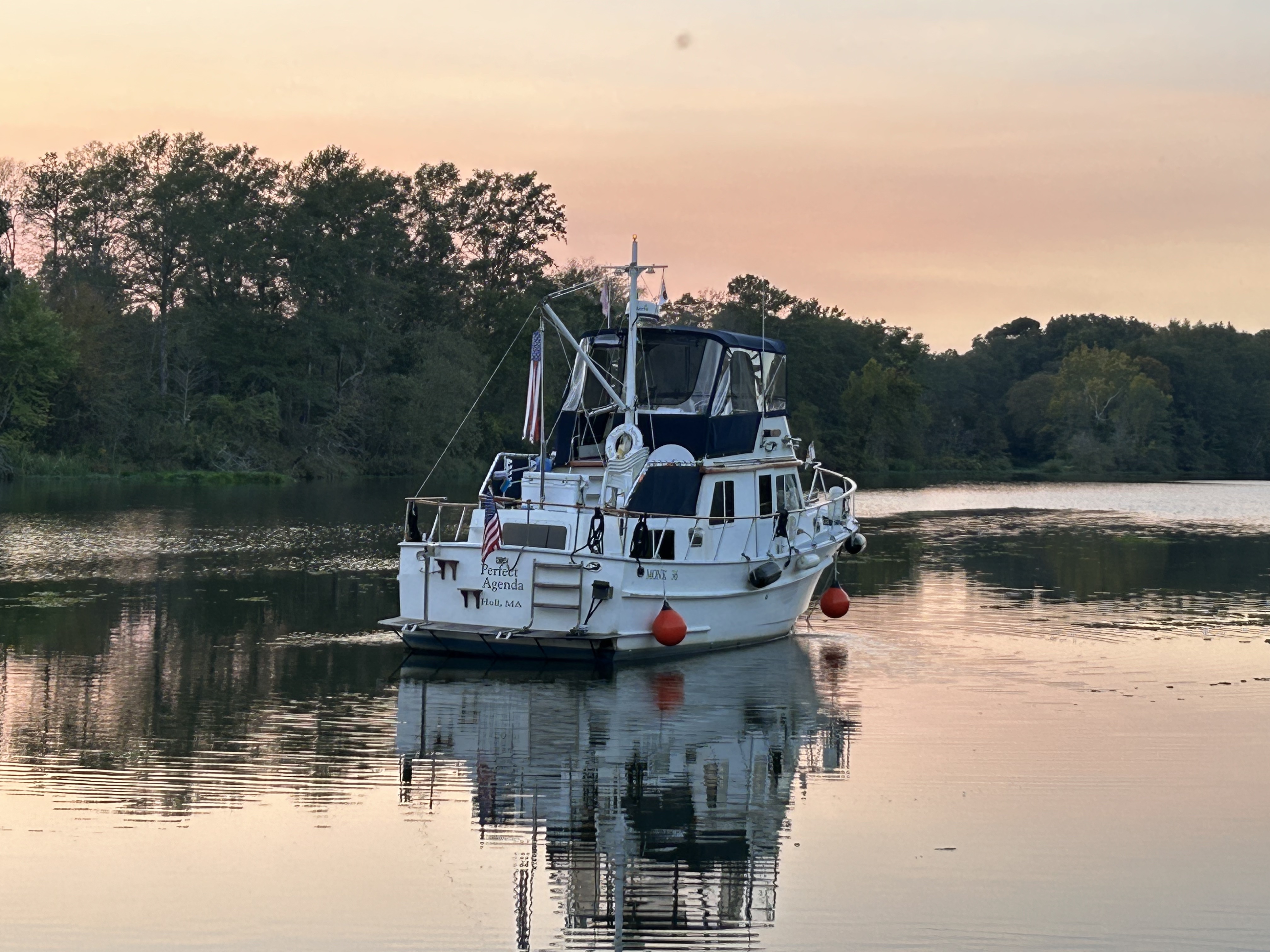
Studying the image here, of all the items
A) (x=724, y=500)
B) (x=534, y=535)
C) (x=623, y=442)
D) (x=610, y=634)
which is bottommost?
Result: (x=610, y=634)

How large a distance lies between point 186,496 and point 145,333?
24.6 m

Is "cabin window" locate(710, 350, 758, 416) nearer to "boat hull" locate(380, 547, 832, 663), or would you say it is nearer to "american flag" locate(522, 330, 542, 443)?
"boat hull" locate(380, 547, 832, 663)

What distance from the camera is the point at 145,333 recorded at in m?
88.8

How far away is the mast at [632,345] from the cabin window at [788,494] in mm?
3947

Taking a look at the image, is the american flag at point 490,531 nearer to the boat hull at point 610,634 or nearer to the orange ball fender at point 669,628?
the boat hull at point 610,634

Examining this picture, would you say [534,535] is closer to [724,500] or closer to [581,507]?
[581,507]

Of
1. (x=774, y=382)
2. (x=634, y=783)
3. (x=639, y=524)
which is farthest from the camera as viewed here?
(x=774, y=382)

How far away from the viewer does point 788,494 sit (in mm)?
29578

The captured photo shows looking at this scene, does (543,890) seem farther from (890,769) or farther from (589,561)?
(589,561)

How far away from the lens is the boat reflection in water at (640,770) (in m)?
13.4

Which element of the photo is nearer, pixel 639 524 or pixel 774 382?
pixel 639 524

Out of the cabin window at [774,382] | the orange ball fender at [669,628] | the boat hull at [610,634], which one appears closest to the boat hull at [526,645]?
the boat hull at [610,634]

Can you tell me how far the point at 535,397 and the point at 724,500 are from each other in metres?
3.97

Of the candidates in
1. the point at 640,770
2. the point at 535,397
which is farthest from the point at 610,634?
the point at 640,770
